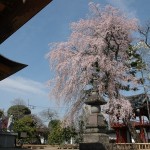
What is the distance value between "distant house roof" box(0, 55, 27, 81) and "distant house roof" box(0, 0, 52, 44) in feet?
3.33

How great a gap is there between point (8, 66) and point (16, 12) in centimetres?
179

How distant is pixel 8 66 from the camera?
18.8ft

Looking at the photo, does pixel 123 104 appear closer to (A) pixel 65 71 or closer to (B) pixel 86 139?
(A) pixel 65 71

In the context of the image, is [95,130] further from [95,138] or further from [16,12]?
[16,12]

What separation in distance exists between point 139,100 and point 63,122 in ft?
32.0

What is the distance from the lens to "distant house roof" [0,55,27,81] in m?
5.58

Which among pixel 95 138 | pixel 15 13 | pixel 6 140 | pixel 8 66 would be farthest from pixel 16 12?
pixel 95 138

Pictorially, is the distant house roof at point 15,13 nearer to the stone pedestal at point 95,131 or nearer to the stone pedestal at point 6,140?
the stone pedestal at point 6,140

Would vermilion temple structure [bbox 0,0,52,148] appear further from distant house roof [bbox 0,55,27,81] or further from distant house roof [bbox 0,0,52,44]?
distant house roof [bbox 0,55,27,81]

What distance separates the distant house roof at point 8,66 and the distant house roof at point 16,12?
102 cm

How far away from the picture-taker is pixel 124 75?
2228cm

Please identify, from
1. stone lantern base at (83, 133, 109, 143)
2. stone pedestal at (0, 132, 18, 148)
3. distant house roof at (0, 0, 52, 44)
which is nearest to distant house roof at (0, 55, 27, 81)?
distant house roof at (0, 0, 52, 44)

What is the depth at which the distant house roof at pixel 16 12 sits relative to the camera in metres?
4.03

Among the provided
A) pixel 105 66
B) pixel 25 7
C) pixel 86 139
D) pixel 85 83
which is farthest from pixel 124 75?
pixel 25 7
